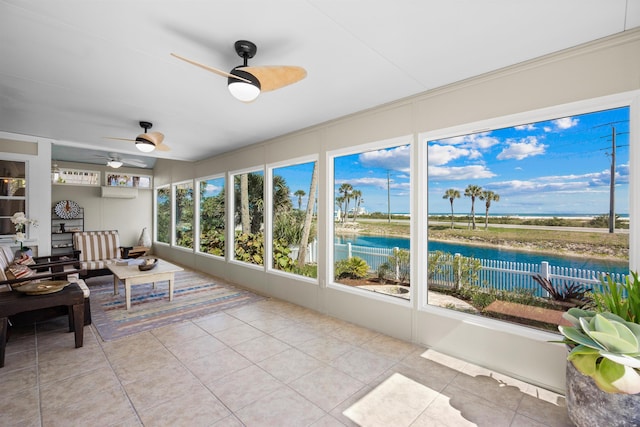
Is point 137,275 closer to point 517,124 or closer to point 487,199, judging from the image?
point 487,199

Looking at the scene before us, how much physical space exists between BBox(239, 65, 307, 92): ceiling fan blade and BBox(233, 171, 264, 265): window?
315 centimetres

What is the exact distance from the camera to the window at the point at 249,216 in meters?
5.30

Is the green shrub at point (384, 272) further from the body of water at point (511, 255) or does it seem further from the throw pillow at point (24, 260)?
the throw pillow at point (24, 260)

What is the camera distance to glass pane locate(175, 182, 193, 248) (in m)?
7.07

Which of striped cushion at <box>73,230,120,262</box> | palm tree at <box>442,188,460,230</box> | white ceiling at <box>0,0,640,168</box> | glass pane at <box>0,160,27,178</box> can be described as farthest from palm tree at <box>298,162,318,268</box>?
glass pane at <box>0,160,27,178</box>

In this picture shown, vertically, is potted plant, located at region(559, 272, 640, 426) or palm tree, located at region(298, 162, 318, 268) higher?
palm tree, located at region(298, 162, 318, 268)

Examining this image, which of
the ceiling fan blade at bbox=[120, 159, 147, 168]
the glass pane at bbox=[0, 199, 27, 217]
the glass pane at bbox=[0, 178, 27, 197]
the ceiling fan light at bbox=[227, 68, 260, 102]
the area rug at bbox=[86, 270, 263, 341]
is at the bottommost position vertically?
the area rug at bbox=[86, 270, 263, 341]

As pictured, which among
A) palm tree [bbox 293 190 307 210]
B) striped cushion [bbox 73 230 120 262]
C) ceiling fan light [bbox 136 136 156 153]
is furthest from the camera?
striped cushion [bbox 73 230 120 262]

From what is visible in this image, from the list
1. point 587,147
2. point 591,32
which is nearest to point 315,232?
point 587,147

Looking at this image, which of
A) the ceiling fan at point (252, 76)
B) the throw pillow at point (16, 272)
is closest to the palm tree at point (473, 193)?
the ceiling fan at point (252, 76)

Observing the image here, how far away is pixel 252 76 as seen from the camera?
80.4 inches

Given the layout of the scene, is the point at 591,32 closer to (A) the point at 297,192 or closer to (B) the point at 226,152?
(A) the point at 297,192

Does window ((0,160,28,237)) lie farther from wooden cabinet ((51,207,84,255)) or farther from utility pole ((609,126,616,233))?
utility pole ((609,126,616,233))

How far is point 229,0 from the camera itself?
167 cm
